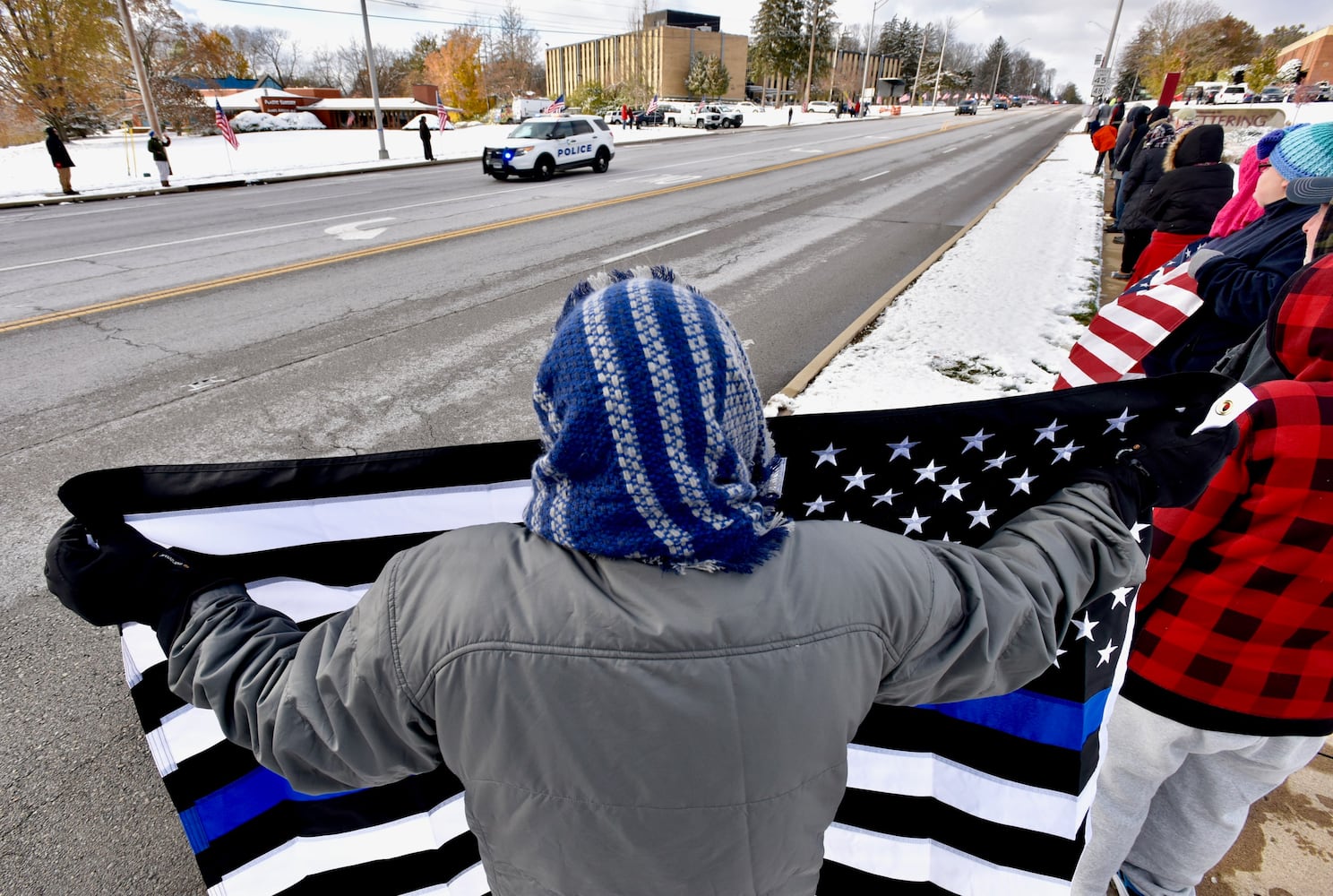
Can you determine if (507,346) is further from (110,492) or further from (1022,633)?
(1022,633)

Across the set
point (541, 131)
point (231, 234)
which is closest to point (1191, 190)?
point (231, 234)

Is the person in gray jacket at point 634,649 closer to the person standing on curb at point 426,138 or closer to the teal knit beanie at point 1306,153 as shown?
the teal knit beanie at point 1306,153

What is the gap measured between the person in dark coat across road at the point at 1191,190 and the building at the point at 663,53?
7557cm

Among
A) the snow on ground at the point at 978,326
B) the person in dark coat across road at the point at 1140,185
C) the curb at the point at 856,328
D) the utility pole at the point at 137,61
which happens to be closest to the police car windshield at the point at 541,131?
the utility pole at the point at 137,61

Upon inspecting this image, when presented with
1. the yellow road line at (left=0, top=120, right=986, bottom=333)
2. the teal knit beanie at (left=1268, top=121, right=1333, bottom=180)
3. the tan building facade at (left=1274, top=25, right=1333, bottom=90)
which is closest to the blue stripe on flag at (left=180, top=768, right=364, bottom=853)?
the teal knit beanie at (left=1268, top=121, right=1333, bottom=180)

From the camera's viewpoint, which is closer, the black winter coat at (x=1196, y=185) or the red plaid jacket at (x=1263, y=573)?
the red plaid jacket at (x=1263, y=573)

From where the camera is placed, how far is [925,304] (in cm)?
793

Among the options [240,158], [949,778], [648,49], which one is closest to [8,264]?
[949,778]

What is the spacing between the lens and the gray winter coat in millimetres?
927

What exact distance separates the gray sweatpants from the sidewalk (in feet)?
0.91

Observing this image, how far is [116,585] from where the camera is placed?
4.12 feet

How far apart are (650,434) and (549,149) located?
21.4 m

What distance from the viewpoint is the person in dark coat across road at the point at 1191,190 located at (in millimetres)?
6023

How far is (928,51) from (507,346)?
132 meters
